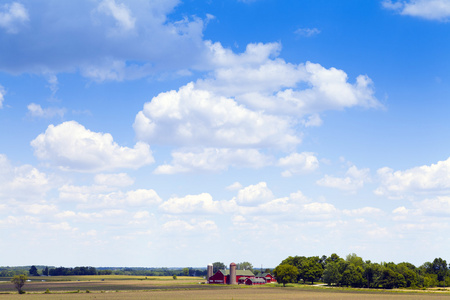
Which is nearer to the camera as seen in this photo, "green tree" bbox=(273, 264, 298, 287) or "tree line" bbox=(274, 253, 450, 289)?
"tree line" bbox=(274, 253, 450, 289)

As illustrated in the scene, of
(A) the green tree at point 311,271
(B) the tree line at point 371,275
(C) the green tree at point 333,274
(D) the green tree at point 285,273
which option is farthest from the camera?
(A) the green tree at point 311,271

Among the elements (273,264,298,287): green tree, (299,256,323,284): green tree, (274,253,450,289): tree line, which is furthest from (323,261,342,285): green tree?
(299,256,323,284): green tree

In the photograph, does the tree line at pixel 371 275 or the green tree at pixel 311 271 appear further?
the green tree at pixel 311 271

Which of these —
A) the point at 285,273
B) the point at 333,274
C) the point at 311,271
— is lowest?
the point at 333,274

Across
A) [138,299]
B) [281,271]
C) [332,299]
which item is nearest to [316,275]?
[281,271]

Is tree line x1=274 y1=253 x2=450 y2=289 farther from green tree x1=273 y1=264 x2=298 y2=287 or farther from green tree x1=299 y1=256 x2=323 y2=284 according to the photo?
green tree x1=299 y1=256 x2=323 y2=284

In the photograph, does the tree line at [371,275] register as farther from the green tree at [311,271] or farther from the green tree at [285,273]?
the green tree at [311,271]

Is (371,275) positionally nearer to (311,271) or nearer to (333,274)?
(333,274)

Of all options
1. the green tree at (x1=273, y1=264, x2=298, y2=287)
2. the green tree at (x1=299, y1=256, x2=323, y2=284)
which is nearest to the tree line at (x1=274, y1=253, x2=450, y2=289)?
the green tree at (x1=273, y1=264, x2=298, y2=287)

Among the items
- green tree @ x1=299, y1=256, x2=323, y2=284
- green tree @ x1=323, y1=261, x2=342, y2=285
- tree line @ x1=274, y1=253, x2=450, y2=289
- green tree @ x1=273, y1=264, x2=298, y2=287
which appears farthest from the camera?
green tree @ x1=299, y1=256, x2=323, y2=284

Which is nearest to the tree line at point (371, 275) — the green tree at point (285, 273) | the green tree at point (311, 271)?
the green tree at point (285, 273)

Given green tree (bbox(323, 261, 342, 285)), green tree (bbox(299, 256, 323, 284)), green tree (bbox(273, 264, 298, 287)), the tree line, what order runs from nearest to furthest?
the tree line < green tree (bbox(323, 261, 342, 285)) < green tree (bbox(273, 264, 298, 287)) < green tree (bbox(299, 256, 323, 284))

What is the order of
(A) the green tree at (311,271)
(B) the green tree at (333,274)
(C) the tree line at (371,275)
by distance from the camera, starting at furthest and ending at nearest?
(A) the green tree at (311,271)
(B) the green tree at (333,274)
(C) the tree line at (371,275)

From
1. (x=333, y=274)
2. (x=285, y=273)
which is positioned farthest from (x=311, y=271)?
(x=333, y=274)
